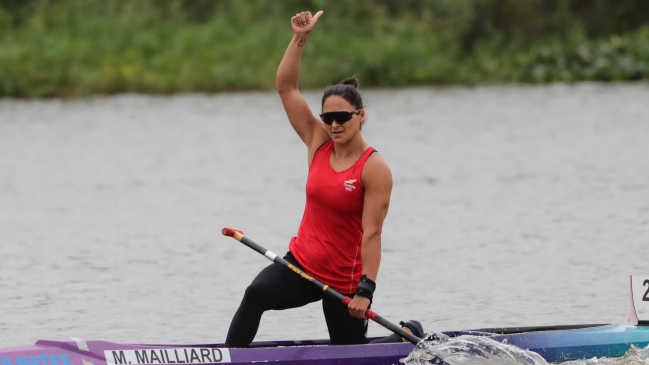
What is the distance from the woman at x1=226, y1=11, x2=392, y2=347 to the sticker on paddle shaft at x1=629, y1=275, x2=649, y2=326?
1.89 m

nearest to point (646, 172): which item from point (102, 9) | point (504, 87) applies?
point (504, 87)

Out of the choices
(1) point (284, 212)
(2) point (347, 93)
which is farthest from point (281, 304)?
(1) point (284, 212)

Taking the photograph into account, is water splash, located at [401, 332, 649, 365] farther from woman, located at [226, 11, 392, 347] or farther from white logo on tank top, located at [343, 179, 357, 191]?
white logo on tank top, located at [343, 179, 357, 191]

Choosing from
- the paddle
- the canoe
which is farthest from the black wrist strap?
the canoe

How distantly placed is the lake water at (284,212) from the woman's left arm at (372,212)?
10.5ft

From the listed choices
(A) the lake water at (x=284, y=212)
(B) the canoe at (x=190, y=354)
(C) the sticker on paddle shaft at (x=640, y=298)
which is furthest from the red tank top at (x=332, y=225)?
(A) the lake water at (x=284, y=212)

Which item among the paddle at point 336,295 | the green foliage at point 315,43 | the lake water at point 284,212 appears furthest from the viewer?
the green foliage at point 315,43

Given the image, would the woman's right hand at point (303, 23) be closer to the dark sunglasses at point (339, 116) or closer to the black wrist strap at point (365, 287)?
the dark sunglasses at point (339, 116)

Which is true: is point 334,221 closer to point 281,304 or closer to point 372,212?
point 372,212

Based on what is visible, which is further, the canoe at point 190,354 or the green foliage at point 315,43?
the green foliage at point 315,43

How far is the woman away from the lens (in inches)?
311

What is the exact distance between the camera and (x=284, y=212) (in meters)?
17.8

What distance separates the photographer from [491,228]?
16.2 metres

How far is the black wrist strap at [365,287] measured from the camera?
311 inches
